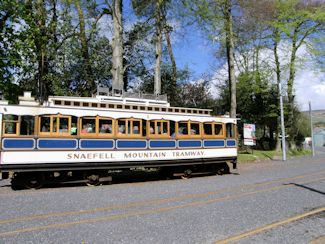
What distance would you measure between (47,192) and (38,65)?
45.1ft

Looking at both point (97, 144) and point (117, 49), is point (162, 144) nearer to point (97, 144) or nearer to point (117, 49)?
point (97, 144)

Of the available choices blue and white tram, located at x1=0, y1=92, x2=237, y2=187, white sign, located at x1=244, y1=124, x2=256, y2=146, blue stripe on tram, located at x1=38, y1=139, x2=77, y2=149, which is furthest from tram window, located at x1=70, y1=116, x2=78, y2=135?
white sign, located at x1=244, y1=124, x2=256, y2=146

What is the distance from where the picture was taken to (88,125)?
11641mm

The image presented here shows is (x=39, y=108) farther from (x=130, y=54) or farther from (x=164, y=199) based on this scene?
(x=130, y=54)

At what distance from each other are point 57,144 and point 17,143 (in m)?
1.28

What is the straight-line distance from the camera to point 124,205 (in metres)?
7.91

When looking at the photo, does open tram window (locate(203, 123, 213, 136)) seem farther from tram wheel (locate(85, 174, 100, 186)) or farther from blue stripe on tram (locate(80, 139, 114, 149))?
tram wheel (locate(85, 174, 100, 186))

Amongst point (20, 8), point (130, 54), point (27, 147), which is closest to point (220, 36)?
point (130, 54)

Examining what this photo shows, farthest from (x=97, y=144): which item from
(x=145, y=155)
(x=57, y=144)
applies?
(x=145, y=155)

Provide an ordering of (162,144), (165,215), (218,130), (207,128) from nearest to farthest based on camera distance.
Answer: (165,215) < (162,144) < (207,128) < (218,130)

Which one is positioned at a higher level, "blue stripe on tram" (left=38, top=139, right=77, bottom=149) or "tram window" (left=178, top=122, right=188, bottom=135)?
"tram window" (left=178, top=122, right=188, bottom=135)

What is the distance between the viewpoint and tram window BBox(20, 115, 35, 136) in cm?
1045

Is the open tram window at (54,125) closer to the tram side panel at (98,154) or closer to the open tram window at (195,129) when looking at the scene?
the tram side panel at (98,154)

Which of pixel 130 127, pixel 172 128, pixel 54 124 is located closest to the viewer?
pixel 54 124
